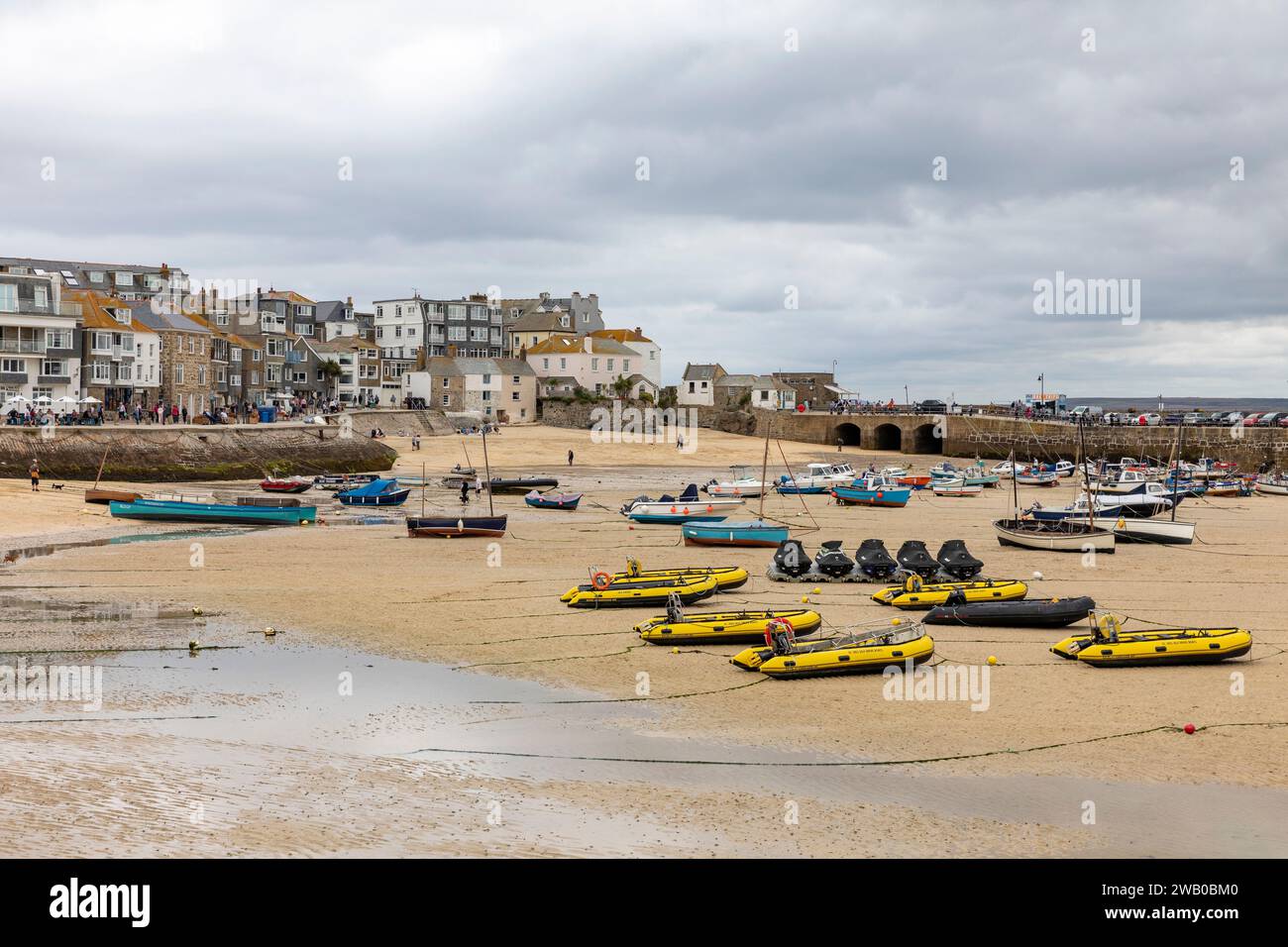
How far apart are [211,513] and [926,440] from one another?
6273 centimetres

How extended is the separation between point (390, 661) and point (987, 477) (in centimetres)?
5201

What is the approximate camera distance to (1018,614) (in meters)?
24.4

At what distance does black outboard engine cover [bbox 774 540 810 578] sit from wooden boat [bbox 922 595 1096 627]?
21.5 ft

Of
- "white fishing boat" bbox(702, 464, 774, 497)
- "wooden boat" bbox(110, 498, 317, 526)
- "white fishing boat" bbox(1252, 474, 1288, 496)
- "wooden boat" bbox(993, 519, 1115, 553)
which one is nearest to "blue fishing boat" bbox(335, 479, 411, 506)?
"wooden boat" bbox(110, 498, 317, 526)

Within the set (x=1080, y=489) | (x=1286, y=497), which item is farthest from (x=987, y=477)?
(x=1286, y=497)

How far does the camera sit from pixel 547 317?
4658 inches

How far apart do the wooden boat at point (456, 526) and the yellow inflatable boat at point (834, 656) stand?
2072cm

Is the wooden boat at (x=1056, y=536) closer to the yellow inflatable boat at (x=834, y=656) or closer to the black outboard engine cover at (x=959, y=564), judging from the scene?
the black outboard engine cover at (x=959, y=564)

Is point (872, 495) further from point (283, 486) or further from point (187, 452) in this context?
point (187, 452)

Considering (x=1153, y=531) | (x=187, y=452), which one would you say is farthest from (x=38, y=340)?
(x=1153, y=531)

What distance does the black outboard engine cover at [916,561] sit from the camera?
97.7ft

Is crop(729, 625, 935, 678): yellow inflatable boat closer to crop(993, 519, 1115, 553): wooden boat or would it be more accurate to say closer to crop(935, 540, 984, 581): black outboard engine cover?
crop(935, 540, 984, 581): black outboard engine cover

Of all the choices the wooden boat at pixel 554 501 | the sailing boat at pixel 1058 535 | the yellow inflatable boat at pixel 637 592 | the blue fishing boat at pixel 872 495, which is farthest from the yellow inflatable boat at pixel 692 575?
the blue fishing boat at pixel 872 495
